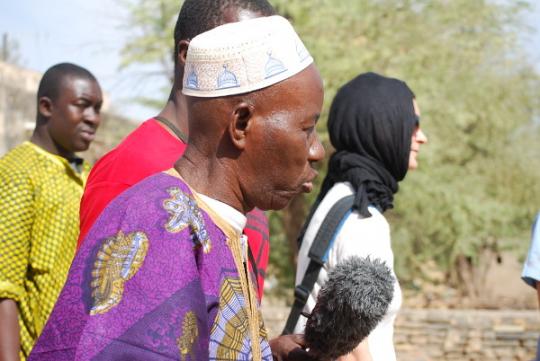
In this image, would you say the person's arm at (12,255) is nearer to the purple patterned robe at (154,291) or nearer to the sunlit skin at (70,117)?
the sunlit skin at (70,117)

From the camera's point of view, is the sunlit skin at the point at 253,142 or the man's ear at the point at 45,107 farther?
the man's ear at the point at 45,107

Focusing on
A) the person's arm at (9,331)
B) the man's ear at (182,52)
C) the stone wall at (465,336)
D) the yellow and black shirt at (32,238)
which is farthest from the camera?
the stone wall at (465,336)

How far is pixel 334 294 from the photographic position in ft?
6.15

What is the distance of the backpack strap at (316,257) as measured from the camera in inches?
116

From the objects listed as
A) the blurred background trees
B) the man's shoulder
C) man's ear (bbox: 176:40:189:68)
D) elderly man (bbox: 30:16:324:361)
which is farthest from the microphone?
the blurred background trees

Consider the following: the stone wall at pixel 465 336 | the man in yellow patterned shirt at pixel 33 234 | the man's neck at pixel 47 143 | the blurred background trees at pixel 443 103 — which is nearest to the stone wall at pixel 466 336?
the stone wall at pixel 465 336

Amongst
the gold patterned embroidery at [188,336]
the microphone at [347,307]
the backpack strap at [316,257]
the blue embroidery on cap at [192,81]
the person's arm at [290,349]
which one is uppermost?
the blue embroidery on cap at [192,81]

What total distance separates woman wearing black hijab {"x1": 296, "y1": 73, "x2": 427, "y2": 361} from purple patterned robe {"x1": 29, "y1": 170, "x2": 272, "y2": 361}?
4.38 feet

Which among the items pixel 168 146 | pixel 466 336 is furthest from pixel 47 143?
pixel 466 336

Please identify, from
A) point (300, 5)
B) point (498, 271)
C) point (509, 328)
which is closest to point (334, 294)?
point (509, 328)

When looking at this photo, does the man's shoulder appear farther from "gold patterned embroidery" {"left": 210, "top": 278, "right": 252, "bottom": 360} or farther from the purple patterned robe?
"gold patterned embroidery" {"left": 210, "top": 278, "right": 252, "bottom": 360}

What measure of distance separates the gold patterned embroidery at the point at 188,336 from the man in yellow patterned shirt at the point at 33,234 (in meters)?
1.87

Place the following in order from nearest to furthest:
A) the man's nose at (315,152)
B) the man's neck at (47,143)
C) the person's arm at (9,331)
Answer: the man's nose at (315,152)
the person's arm at (9,331)
the man's neck at (47,143)

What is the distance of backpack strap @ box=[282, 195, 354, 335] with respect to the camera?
295 cm
